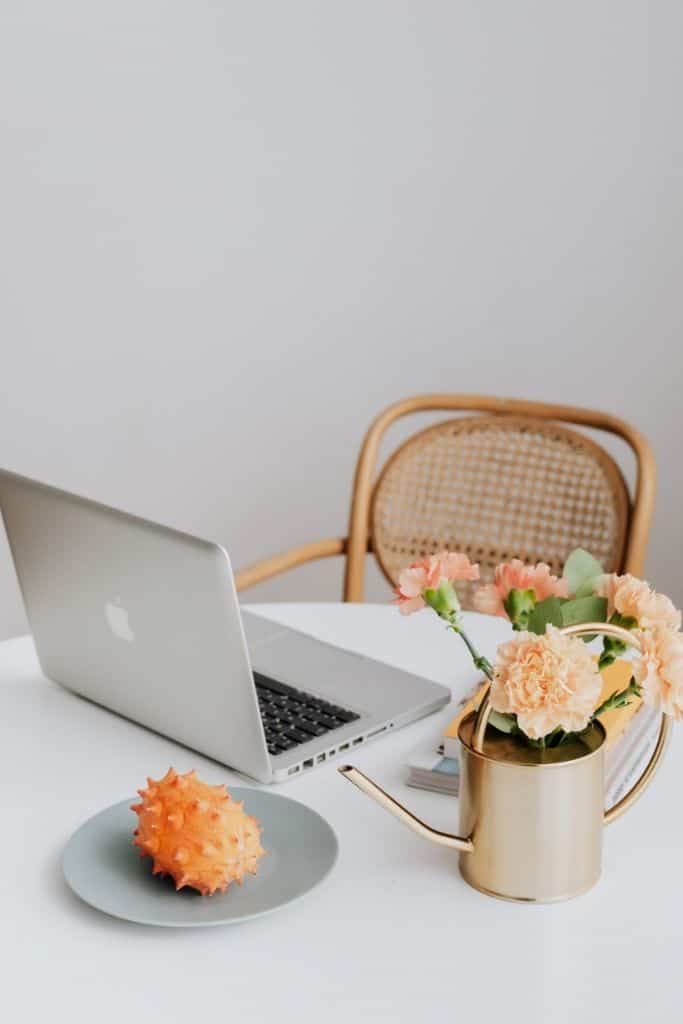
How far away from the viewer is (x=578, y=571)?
1077 millimetres

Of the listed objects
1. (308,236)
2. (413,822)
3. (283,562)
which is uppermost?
(308,236)

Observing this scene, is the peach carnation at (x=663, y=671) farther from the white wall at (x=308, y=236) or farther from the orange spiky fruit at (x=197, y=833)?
the white wall at (x=308, y=236)

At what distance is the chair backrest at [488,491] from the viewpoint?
210 centimetres

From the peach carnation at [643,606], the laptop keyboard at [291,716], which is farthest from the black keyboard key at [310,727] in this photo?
the peach carnation at [643,606]

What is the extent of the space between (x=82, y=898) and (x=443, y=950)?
26cm

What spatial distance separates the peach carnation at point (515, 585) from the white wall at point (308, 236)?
1.63 metres

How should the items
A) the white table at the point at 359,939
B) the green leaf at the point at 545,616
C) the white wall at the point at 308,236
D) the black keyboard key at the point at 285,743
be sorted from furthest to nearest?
1. the white wall at the point at 308,236
2. the black keyboard key at the point at 285,743
3. the green leaf at the point at 545,616
4. the white table at the point at 359,939

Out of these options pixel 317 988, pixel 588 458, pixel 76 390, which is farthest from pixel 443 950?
pixel 76 390

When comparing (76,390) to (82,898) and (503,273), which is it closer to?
(503,273)

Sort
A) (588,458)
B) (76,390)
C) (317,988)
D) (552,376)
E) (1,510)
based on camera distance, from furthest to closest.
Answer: (552,376) < (76,390) < (588,458) < (1,510) < (317,988)

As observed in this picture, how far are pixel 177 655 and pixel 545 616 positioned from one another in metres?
0.34

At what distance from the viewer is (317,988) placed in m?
0.97

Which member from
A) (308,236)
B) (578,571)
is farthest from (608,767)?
(308,236)

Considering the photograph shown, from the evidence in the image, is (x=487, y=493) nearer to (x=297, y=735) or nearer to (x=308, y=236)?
(x=308, y=236)
